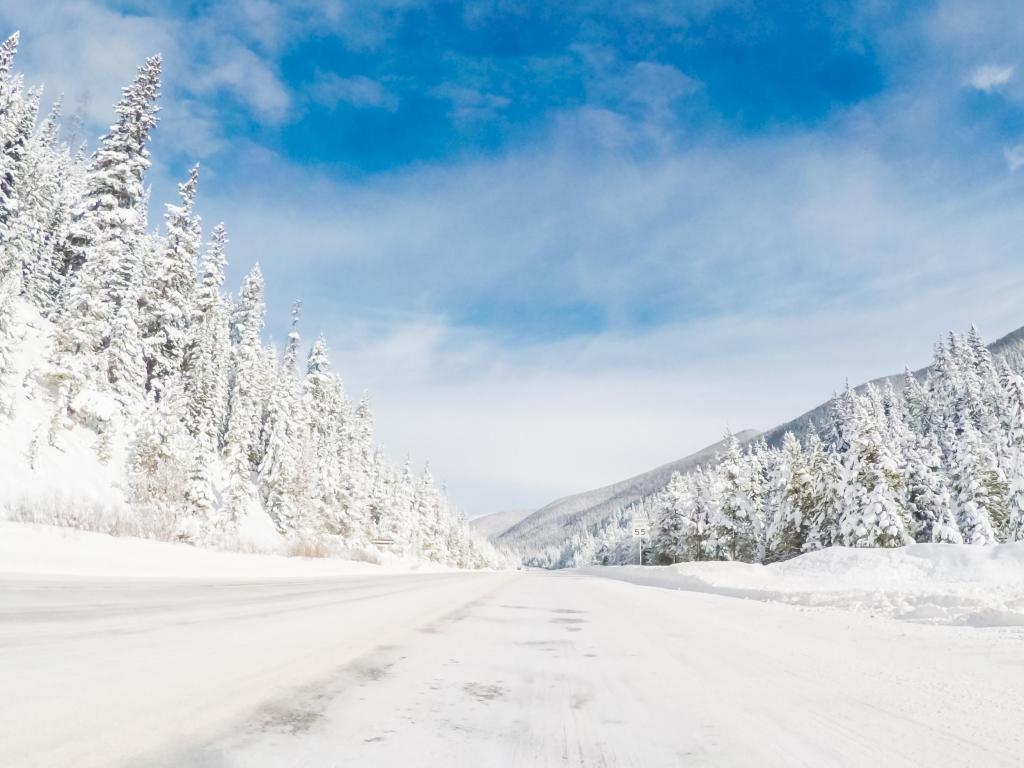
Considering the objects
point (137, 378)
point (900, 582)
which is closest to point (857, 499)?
point (900, 582)

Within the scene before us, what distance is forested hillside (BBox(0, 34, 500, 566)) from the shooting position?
24.2m

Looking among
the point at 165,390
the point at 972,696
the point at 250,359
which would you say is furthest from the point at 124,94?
the point at 972,696

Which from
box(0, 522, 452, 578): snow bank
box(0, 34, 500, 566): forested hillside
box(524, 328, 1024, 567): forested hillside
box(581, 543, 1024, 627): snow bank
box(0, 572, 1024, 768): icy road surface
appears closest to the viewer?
box(0, 572, 1024, 768): icy road surface

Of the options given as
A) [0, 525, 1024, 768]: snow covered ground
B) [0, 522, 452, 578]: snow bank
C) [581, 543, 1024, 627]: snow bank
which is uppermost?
[0, 522, 452, 578]: snow bank

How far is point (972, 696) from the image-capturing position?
3008mm

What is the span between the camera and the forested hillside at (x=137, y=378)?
2417 centimetres

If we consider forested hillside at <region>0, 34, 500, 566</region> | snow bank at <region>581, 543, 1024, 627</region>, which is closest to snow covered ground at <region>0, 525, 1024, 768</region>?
snow bank at <region>581, 543, 1024, 627</region>

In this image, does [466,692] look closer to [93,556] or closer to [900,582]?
[93,556]

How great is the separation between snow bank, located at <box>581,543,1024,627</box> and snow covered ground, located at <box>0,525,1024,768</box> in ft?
11.0

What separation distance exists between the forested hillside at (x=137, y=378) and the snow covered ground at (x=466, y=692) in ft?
47.6

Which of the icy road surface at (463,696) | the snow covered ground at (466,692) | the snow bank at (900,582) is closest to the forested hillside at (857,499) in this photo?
the snow bank at (900,582)

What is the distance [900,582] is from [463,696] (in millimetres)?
17116

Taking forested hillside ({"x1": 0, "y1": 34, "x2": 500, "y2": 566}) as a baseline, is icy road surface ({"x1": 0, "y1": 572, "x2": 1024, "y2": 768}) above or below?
below

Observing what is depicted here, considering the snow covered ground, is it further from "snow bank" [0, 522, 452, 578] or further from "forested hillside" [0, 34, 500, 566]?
"forested hillside" [0, 34, 500, 566]
